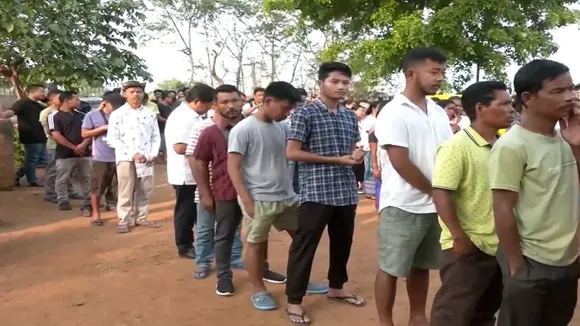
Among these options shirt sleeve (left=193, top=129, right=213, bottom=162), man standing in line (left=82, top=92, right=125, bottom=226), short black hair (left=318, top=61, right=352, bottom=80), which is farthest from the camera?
man standing in line (left=82, top=92, right=125, bottom=226)

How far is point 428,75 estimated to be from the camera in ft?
12.1

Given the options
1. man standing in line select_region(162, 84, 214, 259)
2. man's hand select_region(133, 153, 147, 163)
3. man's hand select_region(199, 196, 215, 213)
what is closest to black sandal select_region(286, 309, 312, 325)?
Result: man's hand select_region(199, 196, 215, 213)

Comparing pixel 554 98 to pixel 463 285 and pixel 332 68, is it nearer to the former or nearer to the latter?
pixel 463 285

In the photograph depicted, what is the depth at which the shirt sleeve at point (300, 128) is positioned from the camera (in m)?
4.32

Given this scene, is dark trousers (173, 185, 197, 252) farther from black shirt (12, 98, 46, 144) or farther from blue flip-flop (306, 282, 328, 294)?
black shirt (12, 98, 46, 144)

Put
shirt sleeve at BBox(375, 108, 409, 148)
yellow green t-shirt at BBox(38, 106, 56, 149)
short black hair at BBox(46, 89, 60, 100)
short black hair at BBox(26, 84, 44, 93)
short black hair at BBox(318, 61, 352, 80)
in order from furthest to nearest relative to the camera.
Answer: short black hair at BBox(26, 84, 44, 93) → yellow green t-shirt at BBox(38, 106, 56, 149) → short black hair at BBox(46, 89, 60, 100) → short black hair at BBox(318, 61, 352, 80) → shirt sleeve at BBox(375, 108, 409, 148)

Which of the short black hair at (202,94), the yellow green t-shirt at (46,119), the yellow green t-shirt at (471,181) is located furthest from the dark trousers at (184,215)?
the yellow green t-shirt at (46,119)

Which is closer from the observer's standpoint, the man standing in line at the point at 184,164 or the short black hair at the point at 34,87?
the man standing in line at the point at 184,164

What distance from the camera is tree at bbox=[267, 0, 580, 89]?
1298 centimetres

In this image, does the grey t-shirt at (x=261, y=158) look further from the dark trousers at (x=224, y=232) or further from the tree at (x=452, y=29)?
the tree at (x=452, y=29)

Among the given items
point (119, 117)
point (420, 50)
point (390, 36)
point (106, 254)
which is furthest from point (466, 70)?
point (420, 50)

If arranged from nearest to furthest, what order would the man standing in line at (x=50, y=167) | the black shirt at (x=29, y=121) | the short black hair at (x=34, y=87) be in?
the man standing in line at (x=50, y=167), the black shirt at (x=29, y=121), the short black hair at (x=34, y=87)

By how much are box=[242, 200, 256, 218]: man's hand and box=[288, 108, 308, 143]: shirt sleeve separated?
601 mm

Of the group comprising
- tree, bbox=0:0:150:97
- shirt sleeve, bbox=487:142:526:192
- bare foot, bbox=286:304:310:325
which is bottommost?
bare foot, bbox=286:304:310:325
